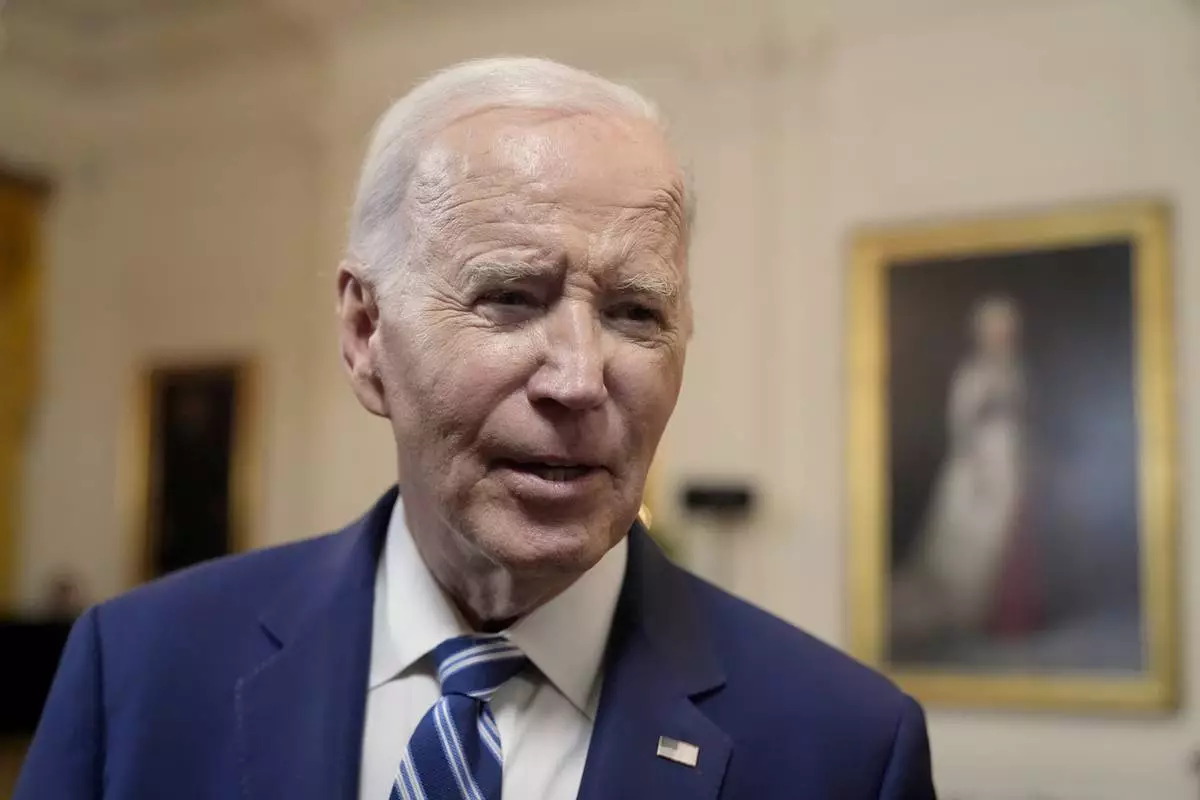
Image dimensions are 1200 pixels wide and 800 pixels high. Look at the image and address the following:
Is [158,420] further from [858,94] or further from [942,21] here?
[942,21]

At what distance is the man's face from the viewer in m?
1.09

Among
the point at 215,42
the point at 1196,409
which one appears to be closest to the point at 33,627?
the point at 215,42

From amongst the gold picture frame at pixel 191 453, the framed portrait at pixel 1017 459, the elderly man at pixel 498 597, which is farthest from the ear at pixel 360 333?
the gold picture frame at pixel 191 453

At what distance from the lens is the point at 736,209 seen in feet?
14.6

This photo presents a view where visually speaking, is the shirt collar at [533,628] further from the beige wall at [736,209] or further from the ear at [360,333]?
the beige wall at [736,209]

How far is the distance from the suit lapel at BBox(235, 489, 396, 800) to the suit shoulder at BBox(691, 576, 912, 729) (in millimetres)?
414

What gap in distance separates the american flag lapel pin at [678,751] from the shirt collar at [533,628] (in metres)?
0.09

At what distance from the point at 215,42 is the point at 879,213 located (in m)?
3.45

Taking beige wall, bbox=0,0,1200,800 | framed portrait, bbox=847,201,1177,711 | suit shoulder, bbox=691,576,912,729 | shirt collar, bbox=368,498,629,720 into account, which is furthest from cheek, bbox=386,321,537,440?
framed portrait, bbox=847,201,1177,711

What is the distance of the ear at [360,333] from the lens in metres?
1.24

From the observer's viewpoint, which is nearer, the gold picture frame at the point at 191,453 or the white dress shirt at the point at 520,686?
the white dress shirt at the point at 520,686

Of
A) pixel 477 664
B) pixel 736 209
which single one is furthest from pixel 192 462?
pixel 477 664

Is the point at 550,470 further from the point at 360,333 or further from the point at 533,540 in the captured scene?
the point at 360,333

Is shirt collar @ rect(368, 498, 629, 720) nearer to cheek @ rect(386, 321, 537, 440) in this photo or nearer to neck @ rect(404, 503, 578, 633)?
neck @ rect(404, 503, 578, 633)
